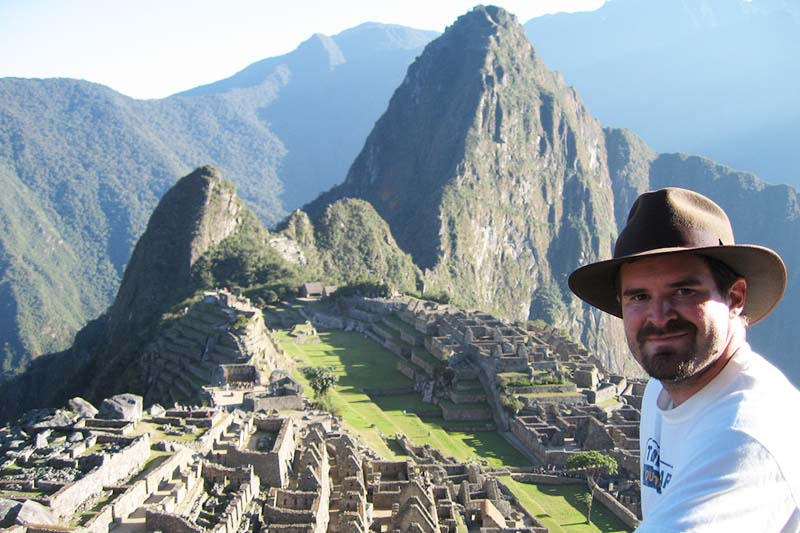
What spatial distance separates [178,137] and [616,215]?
104 m

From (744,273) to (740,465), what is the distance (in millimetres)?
936

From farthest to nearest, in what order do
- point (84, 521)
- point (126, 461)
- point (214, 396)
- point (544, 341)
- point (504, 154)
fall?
point (504, 154)
point (544, 341)
point (214, 396)
point (126, 461)
point (84, 521)

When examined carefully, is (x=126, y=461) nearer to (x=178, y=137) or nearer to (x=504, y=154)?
(x=504, y=154)

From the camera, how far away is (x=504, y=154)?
13975cm

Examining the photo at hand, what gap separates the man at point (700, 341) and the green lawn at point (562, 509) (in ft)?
71.6

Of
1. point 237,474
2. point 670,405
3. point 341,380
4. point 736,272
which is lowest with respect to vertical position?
point 341,380

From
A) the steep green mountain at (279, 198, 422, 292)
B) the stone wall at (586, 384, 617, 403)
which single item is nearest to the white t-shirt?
the stone wall at (586, 384, 617, 403)

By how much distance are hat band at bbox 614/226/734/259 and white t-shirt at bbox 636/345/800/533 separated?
0.46 meters

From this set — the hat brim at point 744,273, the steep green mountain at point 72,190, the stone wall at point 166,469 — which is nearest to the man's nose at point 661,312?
the hat brim at point 744,273

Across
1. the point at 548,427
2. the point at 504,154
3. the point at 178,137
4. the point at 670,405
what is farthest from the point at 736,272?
the point at 178,137

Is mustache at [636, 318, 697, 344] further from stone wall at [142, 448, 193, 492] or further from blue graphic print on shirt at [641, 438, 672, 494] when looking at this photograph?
stone wall at [142, 448, 193, 492]

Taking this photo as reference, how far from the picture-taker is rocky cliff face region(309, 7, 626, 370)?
127062mm

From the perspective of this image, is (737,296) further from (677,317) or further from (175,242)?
(175,242)

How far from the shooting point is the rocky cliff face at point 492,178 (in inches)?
5002
